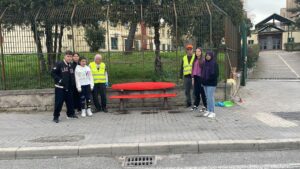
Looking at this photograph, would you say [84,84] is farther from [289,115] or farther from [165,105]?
[289,115]

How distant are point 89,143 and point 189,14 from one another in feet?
20.1

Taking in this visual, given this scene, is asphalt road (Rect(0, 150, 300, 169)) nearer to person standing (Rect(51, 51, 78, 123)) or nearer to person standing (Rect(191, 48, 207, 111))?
person standing (Rect(51, 51, 78, 123))

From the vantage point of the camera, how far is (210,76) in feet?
27.8

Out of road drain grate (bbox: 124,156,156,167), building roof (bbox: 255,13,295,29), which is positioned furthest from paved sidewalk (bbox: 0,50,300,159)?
building roof (bbox: 255,13,295,29)

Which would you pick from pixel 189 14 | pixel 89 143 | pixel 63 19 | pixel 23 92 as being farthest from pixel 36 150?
pixel 189 14

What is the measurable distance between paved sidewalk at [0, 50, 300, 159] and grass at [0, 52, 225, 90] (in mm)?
1283

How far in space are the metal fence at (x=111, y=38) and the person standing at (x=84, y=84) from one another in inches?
66.7

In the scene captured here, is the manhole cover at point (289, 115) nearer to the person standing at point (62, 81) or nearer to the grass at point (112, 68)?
the grass at point (112, 68)

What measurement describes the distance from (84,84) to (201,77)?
3.26m

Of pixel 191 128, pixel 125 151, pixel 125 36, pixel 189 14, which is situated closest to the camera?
pixel 125 151

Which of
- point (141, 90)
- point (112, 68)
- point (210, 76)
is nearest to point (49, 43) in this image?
point (112, 68)

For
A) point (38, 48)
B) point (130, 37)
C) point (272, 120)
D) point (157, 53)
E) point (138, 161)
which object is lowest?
point (138, 161)

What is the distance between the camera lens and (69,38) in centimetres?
1134

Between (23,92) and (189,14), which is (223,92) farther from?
(23,92)
